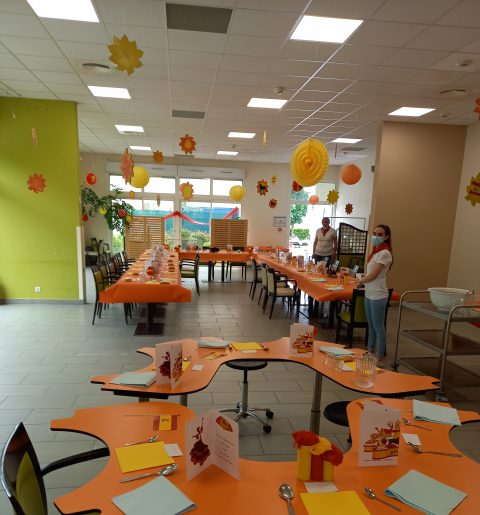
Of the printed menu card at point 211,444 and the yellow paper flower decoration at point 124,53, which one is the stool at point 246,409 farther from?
the yellow paper flower decoration at point 124,53

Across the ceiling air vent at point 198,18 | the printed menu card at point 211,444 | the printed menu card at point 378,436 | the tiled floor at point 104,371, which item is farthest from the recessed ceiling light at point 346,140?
the printed menu card at point 211,444

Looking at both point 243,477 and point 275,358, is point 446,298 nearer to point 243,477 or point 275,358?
point 275,358

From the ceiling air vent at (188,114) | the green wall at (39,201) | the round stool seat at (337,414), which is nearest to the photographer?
the round stool seat at (337,414)

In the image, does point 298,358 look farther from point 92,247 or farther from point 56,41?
point 92,247

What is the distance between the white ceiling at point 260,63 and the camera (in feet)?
10.9

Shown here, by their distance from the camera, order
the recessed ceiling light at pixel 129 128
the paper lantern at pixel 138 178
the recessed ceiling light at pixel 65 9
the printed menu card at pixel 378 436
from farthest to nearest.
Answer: the recessed ceiling light at pixel 129 128, the paper lantern at pixel 138 178, the recessed ceiling light at pixel 65 9, the printed menu card at pixel 378 436

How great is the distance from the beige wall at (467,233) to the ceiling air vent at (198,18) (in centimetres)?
574

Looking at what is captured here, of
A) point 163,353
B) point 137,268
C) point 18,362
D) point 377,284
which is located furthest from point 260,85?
point 18,362

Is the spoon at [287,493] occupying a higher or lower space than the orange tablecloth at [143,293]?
higher

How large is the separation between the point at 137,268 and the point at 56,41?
3831mm

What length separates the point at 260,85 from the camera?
518cm

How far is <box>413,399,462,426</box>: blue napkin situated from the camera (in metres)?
1.89

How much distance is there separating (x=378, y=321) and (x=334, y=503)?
11.4ft

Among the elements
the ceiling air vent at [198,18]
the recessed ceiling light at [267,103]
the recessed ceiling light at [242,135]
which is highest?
the ceiling air vent at [198,18]
